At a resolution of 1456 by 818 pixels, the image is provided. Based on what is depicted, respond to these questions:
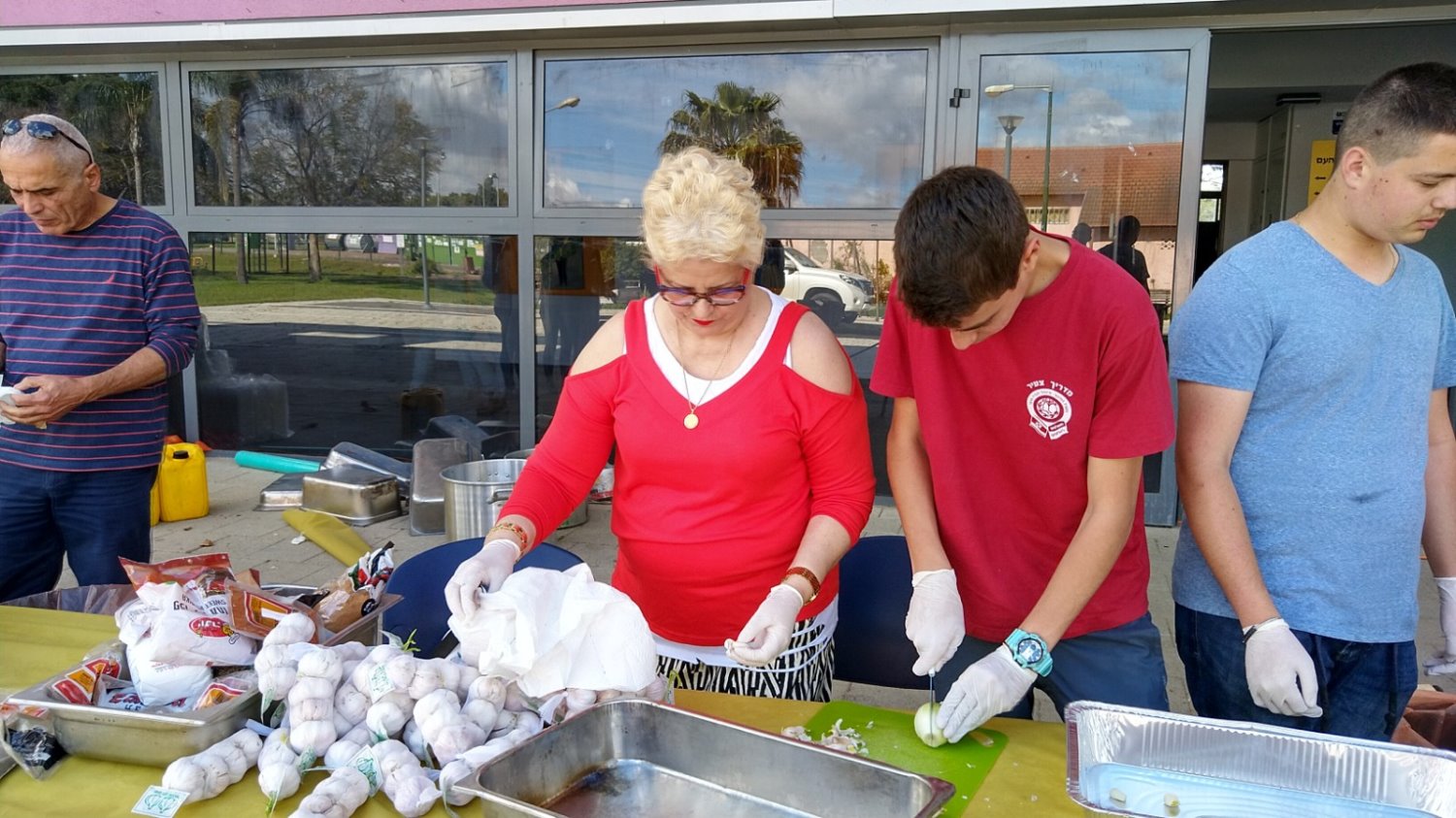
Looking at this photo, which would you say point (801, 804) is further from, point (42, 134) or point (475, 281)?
point (475, 281)

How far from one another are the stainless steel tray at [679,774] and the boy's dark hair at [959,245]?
2.07 ft

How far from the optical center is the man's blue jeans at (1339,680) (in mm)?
1631

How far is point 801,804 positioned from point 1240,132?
9.45 metres

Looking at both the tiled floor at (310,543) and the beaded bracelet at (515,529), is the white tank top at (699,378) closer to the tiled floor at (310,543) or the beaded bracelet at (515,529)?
the beaded bracelet at (515,529)

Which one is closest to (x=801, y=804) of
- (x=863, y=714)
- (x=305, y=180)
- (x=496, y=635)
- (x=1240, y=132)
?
(x=863, y=714)

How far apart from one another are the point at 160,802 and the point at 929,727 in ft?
3.59

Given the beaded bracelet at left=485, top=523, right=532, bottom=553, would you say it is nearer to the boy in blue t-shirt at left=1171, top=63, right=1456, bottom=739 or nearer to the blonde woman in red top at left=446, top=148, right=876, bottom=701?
the blonde woman in red top at left=446, top=148, right=876, bottom=701

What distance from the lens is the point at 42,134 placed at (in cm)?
242

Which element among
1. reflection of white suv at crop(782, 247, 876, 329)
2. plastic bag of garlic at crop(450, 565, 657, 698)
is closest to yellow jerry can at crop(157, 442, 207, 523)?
reflection of white suv at crop(782, 247, 876, 329)

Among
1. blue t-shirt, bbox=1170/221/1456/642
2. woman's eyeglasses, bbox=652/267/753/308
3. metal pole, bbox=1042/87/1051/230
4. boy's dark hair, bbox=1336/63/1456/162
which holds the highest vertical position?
metal pole, bbox=1042/87/1051/230

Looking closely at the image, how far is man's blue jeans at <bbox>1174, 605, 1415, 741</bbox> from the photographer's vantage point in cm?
163

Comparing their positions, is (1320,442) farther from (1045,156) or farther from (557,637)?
(1045,156)

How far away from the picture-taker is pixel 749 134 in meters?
5.34

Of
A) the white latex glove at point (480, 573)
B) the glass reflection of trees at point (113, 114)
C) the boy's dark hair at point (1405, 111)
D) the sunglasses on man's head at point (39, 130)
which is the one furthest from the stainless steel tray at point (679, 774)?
the glass reflection of trees at point (113, 114)
